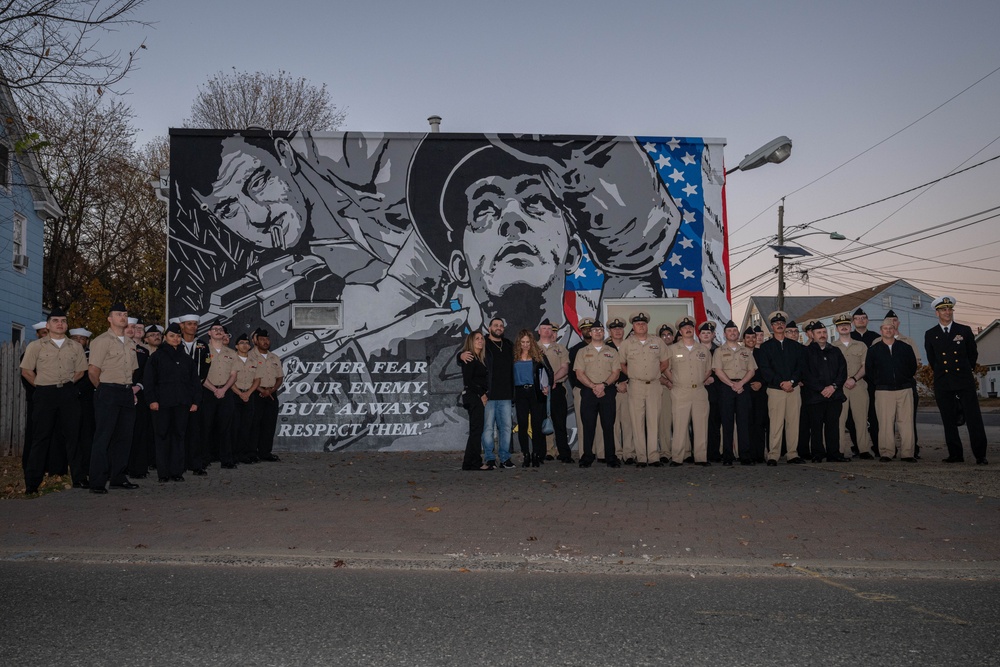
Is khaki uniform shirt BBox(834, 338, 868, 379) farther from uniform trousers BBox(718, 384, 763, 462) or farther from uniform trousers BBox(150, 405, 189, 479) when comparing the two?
uniform trousers BBox(150, 405, 189, 479)

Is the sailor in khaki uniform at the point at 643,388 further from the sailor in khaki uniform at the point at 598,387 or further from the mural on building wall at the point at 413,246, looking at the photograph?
the mural on building wall at the point at 413,246

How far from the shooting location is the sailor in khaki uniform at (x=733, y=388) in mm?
12625

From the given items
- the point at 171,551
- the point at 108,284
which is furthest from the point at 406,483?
the point at 108,284

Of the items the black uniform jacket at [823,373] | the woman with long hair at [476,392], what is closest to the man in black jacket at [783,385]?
the black uniform jacket at [823,373]

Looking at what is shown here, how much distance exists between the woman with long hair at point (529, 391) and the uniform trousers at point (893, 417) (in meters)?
4.86

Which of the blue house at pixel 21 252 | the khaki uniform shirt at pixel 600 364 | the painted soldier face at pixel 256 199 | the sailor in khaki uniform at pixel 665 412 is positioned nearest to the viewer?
the khaki uniform shirt at pixel 600 364

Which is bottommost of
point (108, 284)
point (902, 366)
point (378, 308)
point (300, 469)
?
point (300, 469)

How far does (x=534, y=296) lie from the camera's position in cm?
1580

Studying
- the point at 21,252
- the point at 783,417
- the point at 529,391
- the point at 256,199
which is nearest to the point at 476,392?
the point at 529,391

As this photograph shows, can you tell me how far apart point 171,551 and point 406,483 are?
407cm

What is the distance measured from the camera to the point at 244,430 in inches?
533

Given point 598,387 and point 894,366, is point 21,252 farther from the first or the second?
point 894,366

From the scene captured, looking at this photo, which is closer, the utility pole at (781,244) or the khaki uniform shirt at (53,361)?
the khaki uniform shirt at (53,361)

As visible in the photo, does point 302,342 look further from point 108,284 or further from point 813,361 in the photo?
point 108,284
